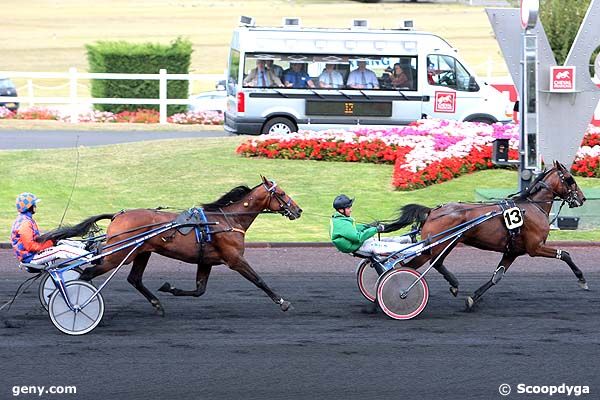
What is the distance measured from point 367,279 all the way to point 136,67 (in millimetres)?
22219

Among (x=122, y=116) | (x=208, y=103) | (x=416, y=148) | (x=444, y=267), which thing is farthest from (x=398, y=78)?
(x=444, y=267)

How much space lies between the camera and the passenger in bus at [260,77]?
23531 mm

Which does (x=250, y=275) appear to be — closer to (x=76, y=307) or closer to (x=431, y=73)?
(x=76, y=307)

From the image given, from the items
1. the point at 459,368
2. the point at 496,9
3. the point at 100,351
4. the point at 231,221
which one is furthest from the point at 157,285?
the point at 496,9

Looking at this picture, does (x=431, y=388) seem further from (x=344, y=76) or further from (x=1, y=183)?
(x=344, y=76)

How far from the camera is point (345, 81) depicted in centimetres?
2372

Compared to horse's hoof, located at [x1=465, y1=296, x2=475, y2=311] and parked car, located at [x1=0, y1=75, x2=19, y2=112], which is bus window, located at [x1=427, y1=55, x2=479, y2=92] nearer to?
parked car, located at [x1=0, y1=75, x2=19, y2=112]

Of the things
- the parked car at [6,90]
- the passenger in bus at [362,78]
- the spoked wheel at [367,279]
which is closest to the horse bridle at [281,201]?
the spoked wheel at [367,279]

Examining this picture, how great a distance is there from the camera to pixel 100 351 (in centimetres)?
924

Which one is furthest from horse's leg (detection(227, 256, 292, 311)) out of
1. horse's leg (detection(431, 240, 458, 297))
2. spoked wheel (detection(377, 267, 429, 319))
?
horse's leg (detection(431, 240, 458, 297))

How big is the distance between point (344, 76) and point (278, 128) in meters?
1.85

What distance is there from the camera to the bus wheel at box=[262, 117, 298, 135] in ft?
77.0

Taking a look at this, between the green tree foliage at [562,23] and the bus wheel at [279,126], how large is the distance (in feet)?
35.3

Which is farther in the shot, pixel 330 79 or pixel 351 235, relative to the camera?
pixel 330 79
